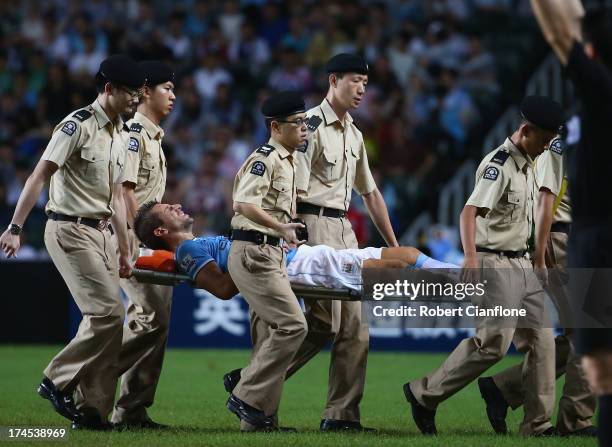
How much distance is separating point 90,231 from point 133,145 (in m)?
0.95

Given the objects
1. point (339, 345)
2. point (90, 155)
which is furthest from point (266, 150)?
point (339, 345)

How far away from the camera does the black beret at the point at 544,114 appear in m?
7.85

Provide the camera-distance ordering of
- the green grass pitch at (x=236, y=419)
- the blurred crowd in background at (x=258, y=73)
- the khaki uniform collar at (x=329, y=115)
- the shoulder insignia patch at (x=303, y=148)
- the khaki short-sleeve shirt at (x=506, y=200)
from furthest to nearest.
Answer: the blurred crowd in background at (x=258, y=73) < the khaki uniform collar at (x=329, y=115) < the shoulder insignia patch at (x=303, y=148) < the khaki short-sleeve shirt at (x=506, y=200) < the green grass pitch at (x=236, y=419)

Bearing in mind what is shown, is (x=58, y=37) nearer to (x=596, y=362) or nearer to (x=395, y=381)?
(x=395, y=381)

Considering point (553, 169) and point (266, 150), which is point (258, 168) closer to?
point (266, 150)

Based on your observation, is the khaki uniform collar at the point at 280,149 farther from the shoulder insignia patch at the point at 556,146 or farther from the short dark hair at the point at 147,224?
the shoulder insignia patch at the point at 556,146

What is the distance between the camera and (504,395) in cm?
825

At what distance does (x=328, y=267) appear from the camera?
7.99 m

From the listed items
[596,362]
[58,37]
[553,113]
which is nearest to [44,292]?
[58,37]

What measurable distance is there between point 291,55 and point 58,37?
418cm

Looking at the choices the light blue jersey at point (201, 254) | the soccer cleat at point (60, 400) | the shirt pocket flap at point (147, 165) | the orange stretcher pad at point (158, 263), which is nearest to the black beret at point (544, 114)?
the light blue jersey at point (201, 254)

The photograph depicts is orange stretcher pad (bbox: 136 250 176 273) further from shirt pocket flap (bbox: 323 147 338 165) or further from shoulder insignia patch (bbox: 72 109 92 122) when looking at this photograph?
shirt pocket flap (bbox: 323 147 338 165)

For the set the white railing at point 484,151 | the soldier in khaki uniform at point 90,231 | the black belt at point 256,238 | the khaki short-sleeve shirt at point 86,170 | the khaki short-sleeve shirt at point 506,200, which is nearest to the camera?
the soldier in khaki uniform at point 90,231

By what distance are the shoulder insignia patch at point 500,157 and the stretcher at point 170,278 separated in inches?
41.2
